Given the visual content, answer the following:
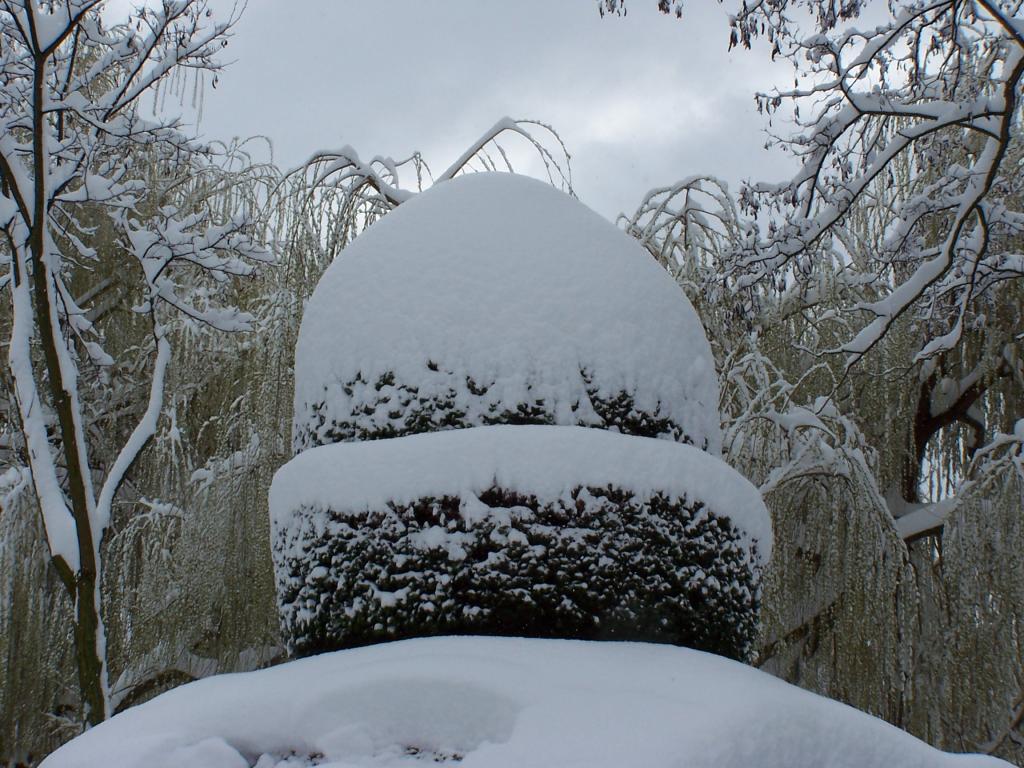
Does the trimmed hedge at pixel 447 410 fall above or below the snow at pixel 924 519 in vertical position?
above

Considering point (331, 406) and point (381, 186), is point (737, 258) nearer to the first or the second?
point (381, 186)

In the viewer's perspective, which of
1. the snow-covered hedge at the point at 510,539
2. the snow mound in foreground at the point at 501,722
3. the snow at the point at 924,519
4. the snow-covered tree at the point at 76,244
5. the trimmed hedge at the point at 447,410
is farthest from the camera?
the snow at the point at 924,519

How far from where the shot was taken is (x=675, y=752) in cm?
229

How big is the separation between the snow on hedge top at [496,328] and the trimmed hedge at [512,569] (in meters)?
0.31

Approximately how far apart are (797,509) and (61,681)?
4.98 m

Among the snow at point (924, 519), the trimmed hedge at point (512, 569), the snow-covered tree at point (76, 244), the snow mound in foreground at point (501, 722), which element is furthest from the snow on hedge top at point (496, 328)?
the snow at point (924, 519)

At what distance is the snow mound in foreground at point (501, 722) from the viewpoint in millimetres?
2334

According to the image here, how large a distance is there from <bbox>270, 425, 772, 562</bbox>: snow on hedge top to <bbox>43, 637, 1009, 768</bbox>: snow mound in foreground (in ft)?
1.50

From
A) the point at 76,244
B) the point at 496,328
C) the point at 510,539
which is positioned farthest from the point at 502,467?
the point at 76,244

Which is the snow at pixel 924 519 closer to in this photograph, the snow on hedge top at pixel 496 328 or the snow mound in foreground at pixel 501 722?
the snow on hedge top at pixel 496 328

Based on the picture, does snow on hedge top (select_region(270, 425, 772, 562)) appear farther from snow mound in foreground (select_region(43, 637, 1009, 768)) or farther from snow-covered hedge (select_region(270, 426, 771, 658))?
snow mound in foreground (select_region(43, 637, 1009, 768))

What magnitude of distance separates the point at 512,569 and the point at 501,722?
25.6 inches

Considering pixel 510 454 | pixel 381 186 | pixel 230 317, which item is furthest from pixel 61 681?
pixel 510 454

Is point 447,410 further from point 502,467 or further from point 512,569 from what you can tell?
point 512,569
